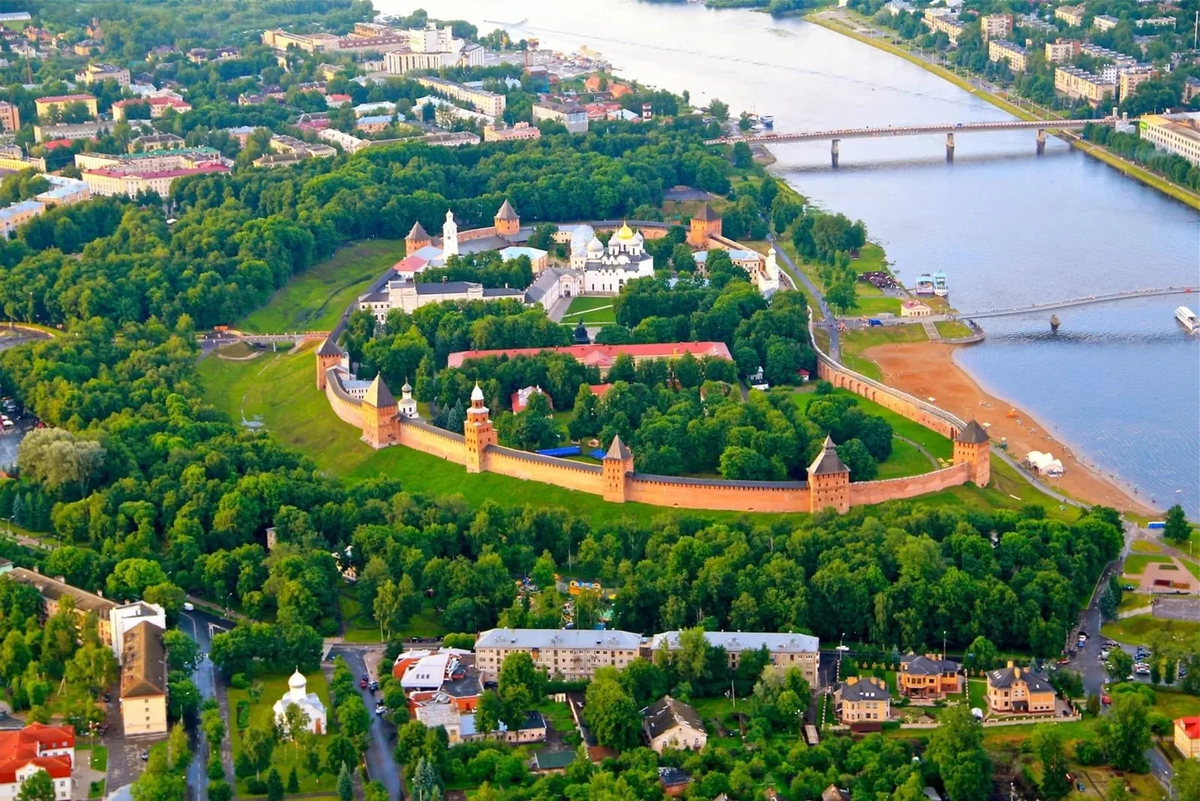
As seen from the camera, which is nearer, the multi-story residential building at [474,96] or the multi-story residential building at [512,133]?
the multi-story residential building at [512,133]

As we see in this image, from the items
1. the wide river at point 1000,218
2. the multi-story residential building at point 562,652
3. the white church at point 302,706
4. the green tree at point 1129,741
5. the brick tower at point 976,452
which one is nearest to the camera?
the green tree at point 1129,741

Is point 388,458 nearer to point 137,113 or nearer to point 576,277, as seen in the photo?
point 576,277

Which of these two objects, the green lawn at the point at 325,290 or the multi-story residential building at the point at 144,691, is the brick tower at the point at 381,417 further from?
the multi-story residential building at the point at 144,691

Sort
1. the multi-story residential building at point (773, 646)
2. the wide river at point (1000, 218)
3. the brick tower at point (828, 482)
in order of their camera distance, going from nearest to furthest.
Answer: the multi-story residential building at point (773, 646) < the brick tower at point (828, 482) < the wide river at point (1000, 218)

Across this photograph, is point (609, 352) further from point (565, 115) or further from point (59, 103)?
point (59, 103)

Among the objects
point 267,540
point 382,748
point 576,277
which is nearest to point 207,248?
point 576,277

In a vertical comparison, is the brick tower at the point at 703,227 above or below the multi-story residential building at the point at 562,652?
below

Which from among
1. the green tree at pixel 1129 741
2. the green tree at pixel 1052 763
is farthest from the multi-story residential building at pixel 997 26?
the green tree at pixel 1052 763
